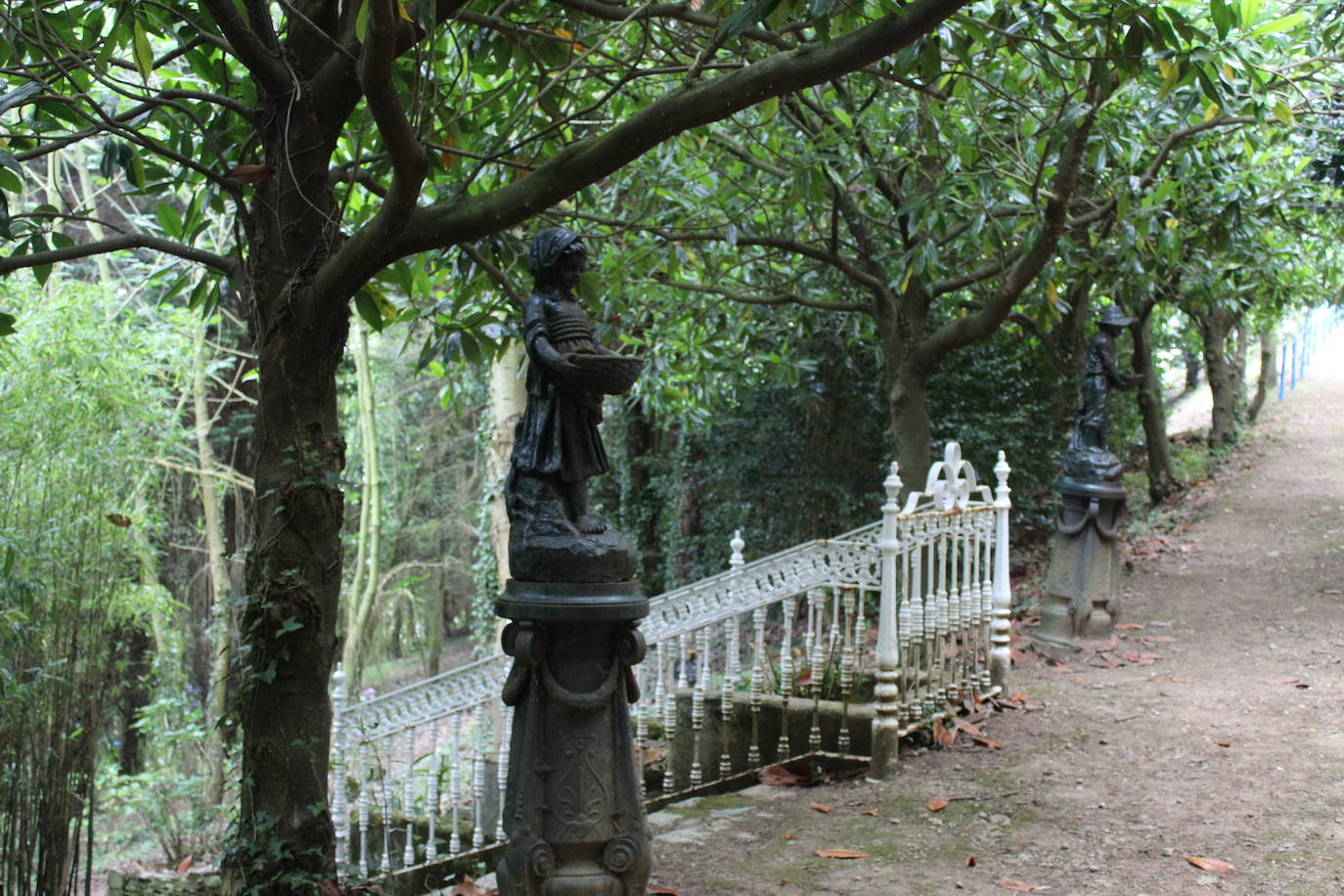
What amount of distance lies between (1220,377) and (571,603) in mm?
16111

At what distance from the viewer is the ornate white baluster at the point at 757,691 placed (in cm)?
661

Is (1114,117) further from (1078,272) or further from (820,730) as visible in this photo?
(820,730)

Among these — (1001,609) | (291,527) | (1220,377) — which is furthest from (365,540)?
(1220,377)

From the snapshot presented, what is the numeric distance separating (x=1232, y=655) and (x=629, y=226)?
585 cm

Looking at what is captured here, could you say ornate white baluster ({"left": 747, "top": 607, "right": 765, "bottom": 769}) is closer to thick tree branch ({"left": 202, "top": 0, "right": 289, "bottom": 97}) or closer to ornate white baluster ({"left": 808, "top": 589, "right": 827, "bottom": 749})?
ornate white baluster ({"left": 808, "top": 589, "right": 827, "bottom": 749})

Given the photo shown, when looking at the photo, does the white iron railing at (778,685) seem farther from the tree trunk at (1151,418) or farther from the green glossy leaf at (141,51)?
the tree trunk at (1151,418)

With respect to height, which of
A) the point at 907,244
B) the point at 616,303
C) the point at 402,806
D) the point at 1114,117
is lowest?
the point at 402,806

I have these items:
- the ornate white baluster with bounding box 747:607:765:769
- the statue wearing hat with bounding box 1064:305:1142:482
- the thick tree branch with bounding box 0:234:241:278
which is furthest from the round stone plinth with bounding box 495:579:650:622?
the statue wearing hat with bounding box 1064:305:1142:482

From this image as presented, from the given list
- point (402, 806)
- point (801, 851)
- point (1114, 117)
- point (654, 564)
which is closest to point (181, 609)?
point (654, 564)

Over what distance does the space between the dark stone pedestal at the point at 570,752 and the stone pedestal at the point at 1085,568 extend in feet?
19.3

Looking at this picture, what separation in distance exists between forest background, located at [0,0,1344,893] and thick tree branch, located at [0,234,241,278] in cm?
2

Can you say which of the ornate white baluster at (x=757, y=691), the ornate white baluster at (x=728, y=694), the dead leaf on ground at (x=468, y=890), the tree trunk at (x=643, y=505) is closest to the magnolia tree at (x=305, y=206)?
the dead leaf on ground at (x=468, y=890)

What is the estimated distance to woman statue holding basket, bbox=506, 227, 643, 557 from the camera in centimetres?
407

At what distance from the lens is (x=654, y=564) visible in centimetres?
1506
